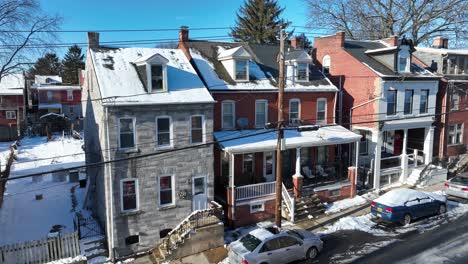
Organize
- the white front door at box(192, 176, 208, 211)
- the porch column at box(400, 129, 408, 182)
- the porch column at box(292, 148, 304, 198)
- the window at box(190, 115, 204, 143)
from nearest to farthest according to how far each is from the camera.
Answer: the window at box(190, 115, 204, 143) < the white front door at box(192, 176, 208, 211) < the porch column at box(292, 148, 304, 198) < the porch column at box(400, 129, 408, 182)

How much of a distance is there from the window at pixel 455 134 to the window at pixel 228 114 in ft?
68.3

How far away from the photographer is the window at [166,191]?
17984 millimetres

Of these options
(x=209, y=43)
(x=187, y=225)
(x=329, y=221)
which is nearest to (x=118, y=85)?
(x=187, y=225)

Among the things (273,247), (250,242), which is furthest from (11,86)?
(273,247)

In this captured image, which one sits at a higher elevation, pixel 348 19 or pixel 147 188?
pixel 348 19

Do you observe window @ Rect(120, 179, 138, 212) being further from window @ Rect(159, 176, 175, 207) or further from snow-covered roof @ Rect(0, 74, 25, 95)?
snow-covered roof @ Rect(0, 74, 25, 95)

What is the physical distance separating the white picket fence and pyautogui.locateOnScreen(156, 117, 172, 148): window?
612 cm

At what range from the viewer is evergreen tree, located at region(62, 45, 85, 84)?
76.5 metres

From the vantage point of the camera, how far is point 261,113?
75.6 feet

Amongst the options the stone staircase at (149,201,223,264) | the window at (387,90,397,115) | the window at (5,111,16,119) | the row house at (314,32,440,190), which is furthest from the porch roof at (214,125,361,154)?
the window at (5,111,16,119)

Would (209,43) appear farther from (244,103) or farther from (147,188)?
(147,188)

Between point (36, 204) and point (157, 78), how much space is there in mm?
13947

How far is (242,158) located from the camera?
22.4 metres

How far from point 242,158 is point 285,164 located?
3.59 metres
